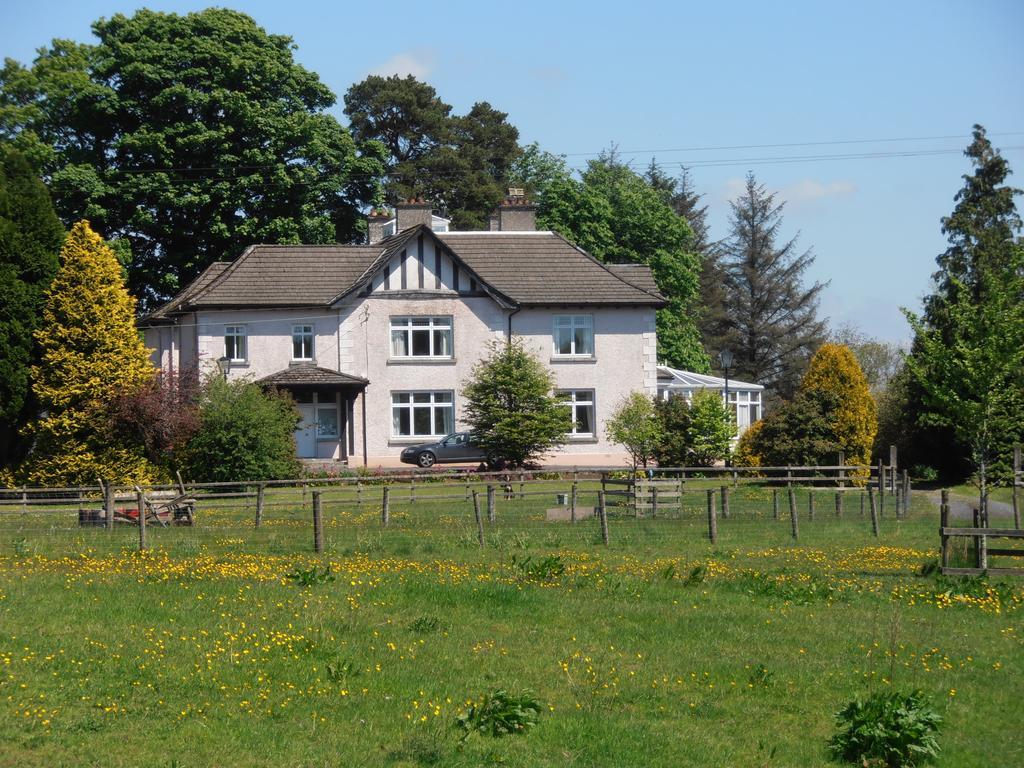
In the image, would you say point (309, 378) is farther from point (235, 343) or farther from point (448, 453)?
point (448, 453)

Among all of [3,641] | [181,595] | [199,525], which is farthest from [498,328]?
[3,641]

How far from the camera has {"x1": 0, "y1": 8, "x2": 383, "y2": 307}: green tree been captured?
54.4m

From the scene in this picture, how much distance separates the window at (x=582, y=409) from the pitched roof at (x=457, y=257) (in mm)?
3690

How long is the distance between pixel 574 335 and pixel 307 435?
37.9 ft

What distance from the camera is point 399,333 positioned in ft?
162

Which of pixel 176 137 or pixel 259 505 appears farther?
pixel 176 137

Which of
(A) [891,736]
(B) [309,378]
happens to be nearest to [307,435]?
(B) [309,378]

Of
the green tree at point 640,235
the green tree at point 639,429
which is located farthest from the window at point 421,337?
the green tree at point 640,235

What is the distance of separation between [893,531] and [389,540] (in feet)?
39.2

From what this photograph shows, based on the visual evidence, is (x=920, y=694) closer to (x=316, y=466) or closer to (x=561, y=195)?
(x=316, y=466)

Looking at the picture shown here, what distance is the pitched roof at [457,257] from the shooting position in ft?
160

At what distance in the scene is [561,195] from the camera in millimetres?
66125

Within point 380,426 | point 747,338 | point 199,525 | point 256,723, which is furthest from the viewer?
point 747,338

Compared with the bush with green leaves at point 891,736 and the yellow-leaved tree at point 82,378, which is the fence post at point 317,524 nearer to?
the bush with green leaves at point 891,736
